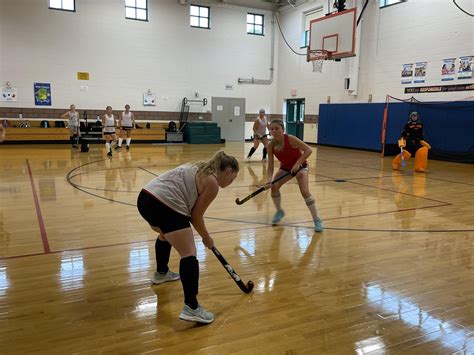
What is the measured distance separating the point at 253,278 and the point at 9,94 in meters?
16.2

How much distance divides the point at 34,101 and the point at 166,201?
1621cm

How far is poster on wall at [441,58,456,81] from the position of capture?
12.8 meters

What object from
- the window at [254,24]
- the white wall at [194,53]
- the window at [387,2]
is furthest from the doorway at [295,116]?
the window at [387,2]

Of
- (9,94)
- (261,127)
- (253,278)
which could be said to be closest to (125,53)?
(9,94)

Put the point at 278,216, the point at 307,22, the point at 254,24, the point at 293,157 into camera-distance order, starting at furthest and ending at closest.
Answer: the point at 254,24 < the point at 307,22 < the point at 278,216 < the point at 293,157

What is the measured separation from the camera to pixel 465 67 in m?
12.5

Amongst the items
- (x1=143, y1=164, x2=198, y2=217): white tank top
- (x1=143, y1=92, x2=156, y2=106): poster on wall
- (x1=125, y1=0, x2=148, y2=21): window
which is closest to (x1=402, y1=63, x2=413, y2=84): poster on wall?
(x1=143, y1=92, x2=156, y2=106): poster on wall

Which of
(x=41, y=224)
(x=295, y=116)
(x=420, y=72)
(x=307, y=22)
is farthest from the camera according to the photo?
(x=295, y=116)

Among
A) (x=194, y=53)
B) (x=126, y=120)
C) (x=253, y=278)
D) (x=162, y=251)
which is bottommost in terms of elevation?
(x=253, y=278)

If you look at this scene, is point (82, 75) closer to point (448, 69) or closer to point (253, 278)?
point (448, 69)

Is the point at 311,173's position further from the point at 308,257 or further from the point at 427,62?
the point at 427,62

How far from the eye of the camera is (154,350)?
2416mm

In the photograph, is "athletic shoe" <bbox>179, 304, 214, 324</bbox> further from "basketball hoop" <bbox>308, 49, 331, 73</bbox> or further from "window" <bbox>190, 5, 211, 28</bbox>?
"window" <bbox>190, 5, 211, 28</bbox>

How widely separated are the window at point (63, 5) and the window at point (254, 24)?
8202 millimetres
